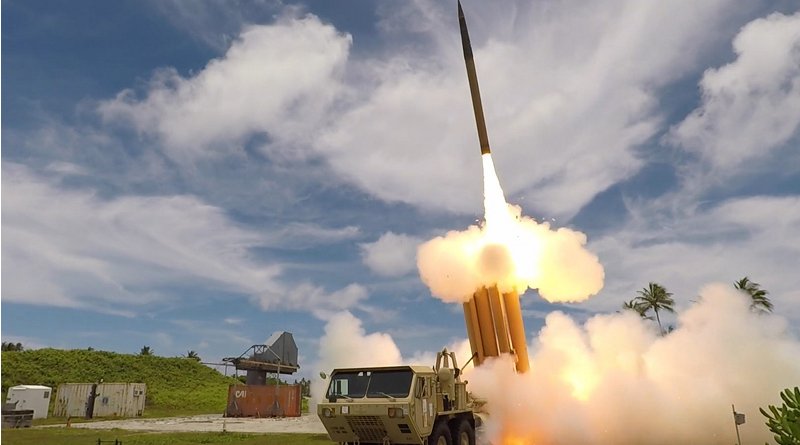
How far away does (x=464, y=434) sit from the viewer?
16.9 metres

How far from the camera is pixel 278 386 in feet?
153

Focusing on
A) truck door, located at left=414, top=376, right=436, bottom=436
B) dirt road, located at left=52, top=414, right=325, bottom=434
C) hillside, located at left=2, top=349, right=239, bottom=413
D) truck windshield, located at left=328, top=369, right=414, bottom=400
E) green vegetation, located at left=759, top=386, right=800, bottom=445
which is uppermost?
hillside, located at left=2, top=349, right=239, bottom=413

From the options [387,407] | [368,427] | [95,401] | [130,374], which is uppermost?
[130,374]

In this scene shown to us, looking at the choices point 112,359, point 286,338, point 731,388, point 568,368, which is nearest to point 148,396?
point 112,359

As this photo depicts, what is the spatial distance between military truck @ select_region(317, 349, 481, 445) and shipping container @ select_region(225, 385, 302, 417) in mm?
32814

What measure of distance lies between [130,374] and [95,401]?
765 inches

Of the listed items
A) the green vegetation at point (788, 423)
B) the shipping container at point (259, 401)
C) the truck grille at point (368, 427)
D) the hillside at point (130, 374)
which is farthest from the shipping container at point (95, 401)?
the green vegetation at point (788, 423)

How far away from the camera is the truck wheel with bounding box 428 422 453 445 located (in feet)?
50.0

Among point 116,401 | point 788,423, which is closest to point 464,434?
point 788,423

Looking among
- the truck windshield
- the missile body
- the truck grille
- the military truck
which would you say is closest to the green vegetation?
the military truck

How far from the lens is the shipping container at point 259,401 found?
45.8m

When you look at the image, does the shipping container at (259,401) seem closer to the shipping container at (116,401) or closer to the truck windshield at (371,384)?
the shipping container at (116,401)

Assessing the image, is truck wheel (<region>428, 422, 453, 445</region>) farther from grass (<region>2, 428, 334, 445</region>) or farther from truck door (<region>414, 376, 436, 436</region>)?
grass (<region>2, 428, 334, 445</region>)

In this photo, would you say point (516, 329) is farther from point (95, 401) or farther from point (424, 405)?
point (95, 401)
